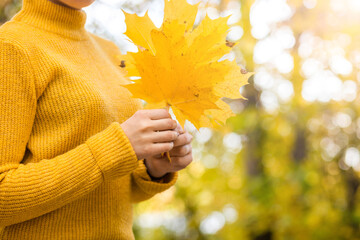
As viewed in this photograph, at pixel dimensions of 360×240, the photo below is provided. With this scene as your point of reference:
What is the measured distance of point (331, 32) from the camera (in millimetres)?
3713

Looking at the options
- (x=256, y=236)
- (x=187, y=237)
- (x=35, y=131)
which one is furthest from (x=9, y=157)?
(x=187, y=237)

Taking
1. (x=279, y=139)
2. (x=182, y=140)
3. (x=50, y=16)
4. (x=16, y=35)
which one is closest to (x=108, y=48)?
(x=50, y=16)

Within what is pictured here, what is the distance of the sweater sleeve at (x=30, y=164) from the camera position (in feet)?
2.74

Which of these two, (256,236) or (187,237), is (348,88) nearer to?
(256,236)

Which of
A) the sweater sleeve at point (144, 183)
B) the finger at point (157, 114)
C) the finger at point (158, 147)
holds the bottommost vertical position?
the sweater sleeve at point (144, 183)

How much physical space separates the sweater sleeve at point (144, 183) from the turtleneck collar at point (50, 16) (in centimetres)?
48

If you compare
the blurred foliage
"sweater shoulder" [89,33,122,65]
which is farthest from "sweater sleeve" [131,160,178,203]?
the blurred foliage

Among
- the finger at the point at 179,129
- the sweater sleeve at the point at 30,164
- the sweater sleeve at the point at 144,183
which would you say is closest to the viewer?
the sweater sleeve at the point at 30,164

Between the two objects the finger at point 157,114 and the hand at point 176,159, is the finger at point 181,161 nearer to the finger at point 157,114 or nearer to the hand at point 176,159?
the hand at point 176,159

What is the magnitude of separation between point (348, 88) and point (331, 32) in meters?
0.69

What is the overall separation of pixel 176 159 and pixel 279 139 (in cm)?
406

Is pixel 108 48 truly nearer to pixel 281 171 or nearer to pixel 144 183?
pixel 144 183

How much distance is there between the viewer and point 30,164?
0.88 m

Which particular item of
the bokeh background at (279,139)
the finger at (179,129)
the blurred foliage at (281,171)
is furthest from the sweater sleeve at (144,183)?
the blurred foliage at (281,171)
